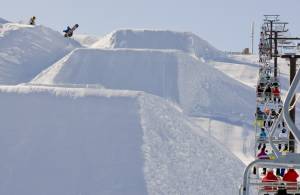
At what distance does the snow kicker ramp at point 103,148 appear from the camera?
179 feet

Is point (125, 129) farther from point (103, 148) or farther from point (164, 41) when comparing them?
point (164, 41)

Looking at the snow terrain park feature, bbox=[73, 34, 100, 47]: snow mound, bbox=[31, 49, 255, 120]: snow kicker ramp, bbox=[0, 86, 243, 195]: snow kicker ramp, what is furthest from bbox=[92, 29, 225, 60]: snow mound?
bbox=[0, 86, 243, 195]: snow kicker ramp

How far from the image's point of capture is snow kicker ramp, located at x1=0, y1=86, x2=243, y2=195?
179 feet

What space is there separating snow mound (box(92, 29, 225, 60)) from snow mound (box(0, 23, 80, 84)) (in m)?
7.47

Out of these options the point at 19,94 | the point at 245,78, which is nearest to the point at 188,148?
A: the point at 19,94

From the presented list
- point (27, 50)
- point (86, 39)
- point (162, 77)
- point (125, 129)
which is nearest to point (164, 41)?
point (27, 50)

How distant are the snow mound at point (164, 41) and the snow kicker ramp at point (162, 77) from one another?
18.8 meters

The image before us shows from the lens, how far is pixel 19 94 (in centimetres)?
6794

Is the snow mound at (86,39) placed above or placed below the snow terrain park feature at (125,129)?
above

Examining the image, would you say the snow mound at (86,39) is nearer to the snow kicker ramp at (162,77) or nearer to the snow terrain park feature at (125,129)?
the snow kicker ramp at (162,77)

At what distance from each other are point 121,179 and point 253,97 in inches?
1381

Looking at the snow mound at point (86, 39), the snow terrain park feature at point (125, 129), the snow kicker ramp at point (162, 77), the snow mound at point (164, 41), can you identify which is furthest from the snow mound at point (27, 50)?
the snow mound at point (86, 39)

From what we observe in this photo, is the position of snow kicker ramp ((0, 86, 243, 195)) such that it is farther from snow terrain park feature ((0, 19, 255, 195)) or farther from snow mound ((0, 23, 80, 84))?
snow mound ((0, 23, 80, 84))

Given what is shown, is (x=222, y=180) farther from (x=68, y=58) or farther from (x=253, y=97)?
(x=68, y=58)
